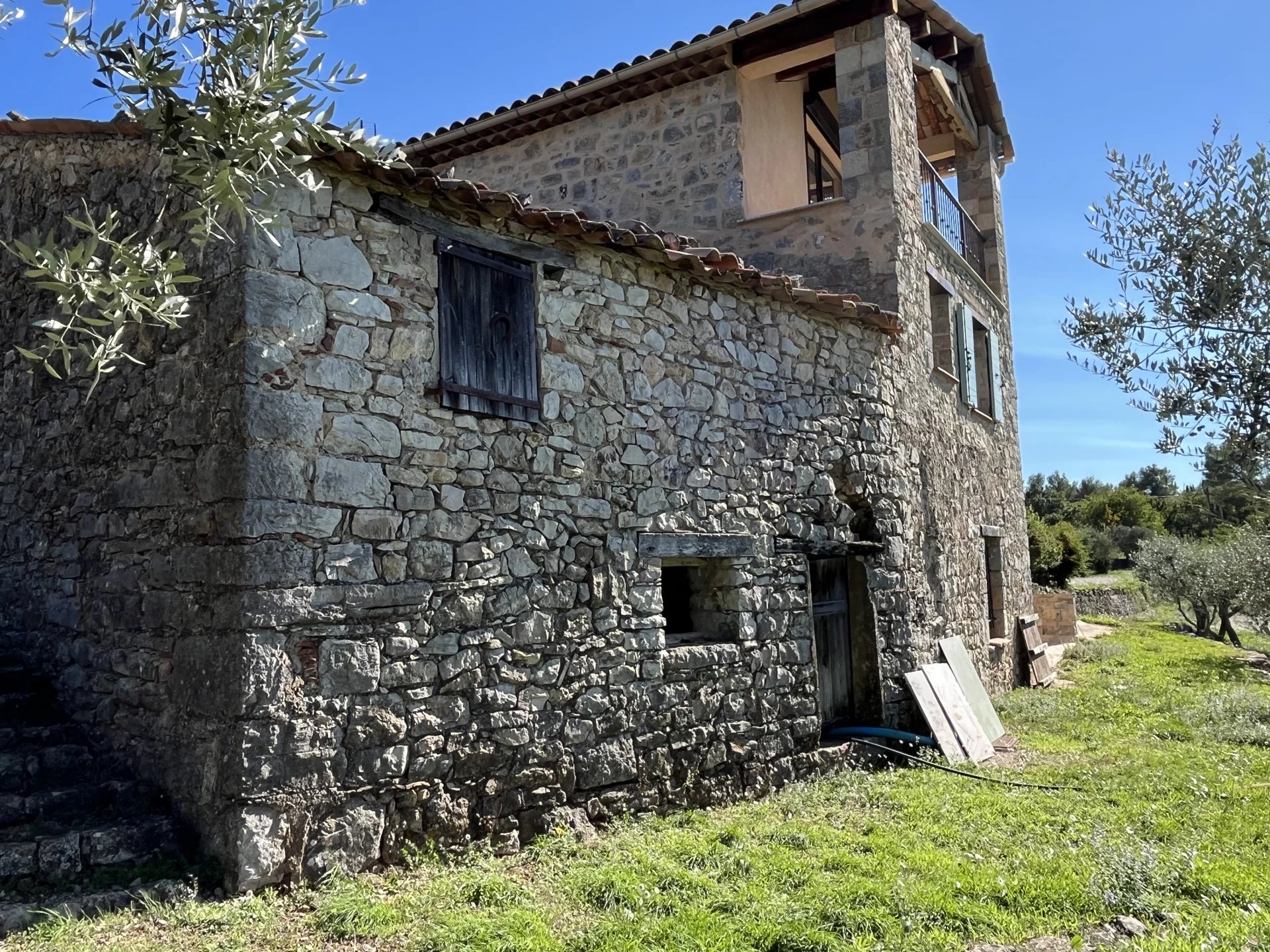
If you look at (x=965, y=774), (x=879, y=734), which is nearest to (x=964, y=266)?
(x=879, y=734)

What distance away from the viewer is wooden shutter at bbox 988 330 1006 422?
12680mm

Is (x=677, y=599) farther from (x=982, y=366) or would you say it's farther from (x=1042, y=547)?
(x=1042, y=547)

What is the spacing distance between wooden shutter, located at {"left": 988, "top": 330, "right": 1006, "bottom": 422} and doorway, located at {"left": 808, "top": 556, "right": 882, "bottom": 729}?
17.7 ft

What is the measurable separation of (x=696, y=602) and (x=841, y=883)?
2684mm

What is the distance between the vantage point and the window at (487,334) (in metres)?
5.35

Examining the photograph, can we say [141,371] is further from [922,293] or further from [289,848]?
[922,293]

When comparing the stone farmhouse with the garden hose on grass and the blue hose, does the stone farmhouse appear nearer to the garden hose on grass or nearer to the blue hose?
the blue hose

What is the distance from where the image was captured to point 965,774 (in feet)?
23.8

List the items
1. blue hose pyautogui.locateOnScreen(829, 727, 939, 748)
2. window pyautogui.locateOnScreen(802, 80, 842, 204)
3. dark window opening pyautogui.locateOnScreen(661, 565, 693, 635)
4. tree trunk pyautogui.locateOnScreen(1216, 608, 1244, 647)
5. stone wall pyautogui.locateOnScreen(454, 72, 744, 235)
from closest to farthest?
dark window opening pyautogui.locateOnScreen(661, 565, 693, 635) → blue hose pyautogui.locateOnScreen(829, 727, 939, 748) → stone wall pyautogui.locateOnScreen(454, 72, 744, 235) → window pyautogui.locateOnScreen(802, 80, 842, 204) → tree trunk pyautogui.locateOnScreen(1216, 608, 1244, 647)

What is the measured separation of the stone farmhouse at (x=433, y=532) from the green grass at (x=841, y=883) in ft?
1.06

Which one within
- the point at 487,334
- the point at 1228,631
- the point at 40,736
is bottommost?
the point at 1228,631

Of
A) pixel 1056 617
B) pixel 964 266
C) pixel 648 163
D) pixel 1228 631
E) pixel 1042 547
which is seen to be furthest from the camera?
pixel 1042 547

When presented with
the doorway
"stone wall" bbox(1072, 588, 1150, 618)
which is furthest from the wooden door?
"stone wall" bbox(1072, 588, 1150, 618)

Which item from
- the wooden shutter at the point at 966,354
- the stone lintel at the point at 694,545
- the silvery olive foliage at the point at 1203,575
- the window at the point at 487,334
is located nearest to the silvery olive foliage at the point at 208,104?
the window at the point at 487,334
